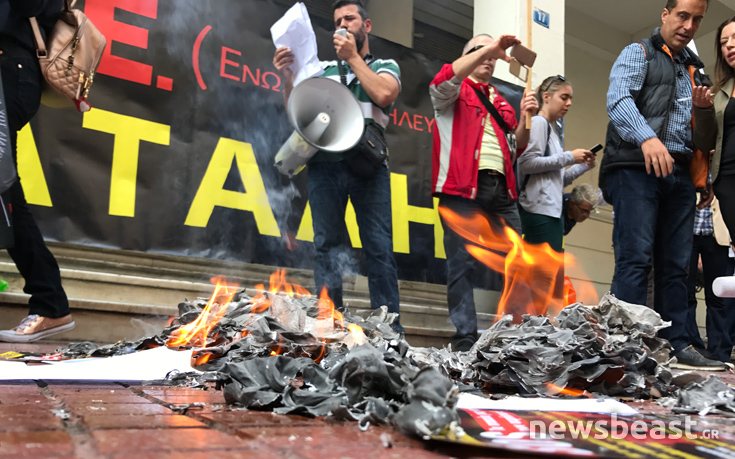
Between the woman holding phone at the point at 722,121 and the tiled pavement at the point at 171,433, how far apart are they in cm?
265

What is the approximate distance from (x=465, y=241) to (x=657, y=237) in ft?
3.73

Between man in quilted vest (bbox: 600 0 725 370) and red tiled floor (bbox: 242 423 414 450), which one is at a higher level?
man in quilted vest (bbox: 600 0 725 370)

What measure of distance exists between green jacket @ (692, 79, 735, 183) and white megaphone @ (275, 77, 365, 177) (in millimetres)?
1888

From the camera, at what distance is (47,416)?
110 centimetres

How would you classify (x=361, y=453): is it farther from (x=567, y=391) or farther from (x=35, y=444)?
(x=567, y=391)

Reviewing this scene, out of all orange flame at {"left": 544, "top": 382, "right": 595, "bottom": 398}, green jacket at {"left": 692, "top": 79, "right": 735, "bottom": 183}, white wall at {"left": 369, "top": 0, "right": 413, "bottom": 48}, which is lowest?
orange flame at {"left": 544, "top": 382, "right": 595, "bottom": 398}

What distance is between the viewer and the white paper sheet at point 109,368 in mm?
1706

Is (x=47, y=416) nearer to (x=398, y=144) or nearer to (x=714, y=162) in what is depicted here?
(x=714, y=162)

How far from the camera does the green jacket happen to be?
3037 mm

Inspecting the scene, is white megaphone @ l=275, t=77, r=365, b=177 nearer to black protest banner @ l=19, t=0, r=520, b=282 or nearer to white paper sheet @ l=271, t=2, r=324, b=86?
white paper sheet @ l=271, t=2, r=324, b=86

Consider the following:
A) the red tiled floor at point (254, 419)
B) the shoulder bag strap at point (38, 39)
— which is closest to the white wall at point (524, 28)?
the shoulder bag strap at point (38, 39)

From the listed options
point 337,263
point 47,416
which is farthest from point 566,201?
point 47,416

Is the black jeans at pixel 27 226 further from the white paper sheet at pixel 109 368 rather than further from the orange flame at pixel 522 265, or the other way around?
the orange flame at pixel 522 265

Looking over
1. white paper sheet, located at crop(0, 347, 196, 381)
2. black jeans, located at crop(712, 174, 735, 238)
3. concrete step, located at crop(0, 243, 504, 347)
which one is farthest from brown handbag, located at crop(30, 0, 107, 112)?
black jeans, located at crop(712, 174, 735, 238)
